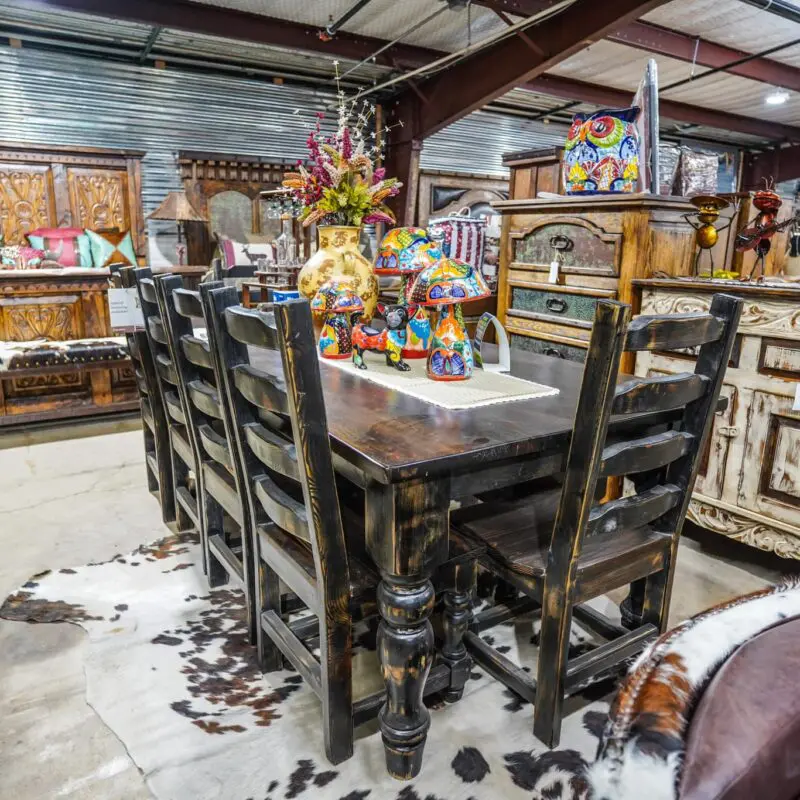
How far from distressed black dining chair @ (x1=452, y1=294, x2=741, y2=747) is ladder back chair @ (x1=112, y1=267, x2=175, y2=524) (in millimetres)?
1534

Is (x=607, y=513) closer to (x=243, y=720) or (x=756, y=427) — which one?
(x=243, y=720)

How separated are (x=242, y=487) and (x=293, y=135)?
6052 millimetres

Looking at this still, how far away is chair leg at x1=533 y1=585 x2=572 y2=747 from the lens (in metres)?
1.40

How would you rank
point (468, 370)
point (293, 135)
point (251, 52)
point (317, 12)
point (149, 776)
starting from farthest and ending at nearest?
point (293, 135)
point (251, 52)
point (317, 12)
point (468, 370)
point (149, 776)

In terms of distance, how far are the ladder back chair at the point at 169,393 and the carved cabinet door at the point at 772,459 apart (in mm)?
2086

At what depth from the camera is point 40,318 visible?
461 centimetres

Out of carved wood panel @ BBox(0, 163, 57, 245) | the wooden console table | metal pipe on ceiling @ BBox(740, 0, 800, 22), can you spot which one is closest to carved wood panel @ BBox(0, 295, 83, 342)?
the wooden console table

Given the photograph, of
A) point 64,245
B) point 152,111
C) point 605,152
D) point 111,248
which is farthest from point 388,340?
point 152,111

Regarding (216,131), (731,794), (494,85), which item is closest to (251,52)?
(216,131)

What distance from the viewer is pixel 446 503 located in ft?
4.23

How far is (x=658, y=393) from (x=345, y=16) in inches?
202

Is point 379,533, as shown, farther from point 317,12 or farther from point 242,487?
point 317,12

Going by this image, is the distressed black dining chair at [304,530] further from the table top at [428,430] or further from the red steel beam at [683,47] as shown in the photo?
the red steel beam at [683,47]

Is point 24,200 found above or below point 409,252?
above
